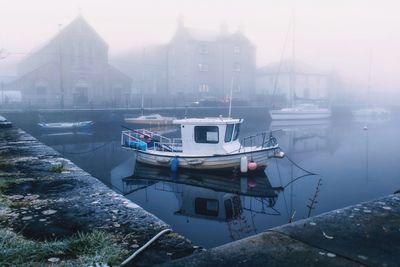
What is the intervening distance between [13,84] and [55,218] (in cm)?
4882

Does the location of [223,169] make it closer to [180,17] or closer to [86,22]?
[86,22]

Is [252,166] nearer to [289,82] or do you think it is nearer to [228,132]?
[228,132]

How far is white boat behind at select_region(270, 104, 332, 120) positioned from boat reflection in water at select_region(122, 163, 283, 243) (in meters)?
35.6

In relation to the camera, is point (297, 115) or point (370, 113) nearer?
point (297, 115)

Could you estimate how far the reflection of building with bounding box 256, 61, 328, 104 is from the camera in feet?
208

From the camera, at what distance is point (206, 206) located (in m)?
12.4

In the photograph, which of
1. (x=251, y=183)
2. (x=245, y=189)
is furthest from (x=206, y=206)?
(x=251, y=183)

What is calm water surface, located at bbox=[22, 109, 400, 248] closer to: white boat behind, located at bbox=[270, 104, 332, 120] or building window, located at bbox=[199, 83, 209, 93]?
white boat behind, located at bbox=[270, 104, 332, 120]

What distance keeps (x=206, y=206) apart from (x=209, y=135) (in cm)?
472

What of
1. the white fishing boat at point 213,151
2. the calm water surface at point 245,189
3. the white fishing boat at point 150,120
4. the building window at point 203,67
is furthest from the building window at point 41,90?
the white fishing boat at point 213,151

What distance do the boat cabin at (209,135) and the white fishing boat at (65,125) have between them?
23906 millimetres

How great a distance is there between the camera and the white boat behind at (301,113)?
2002 inches

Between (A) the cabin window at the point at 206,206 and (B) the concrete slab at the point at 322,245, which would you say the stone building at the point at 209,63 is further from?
(B) the concrete slab at the point at 322,245

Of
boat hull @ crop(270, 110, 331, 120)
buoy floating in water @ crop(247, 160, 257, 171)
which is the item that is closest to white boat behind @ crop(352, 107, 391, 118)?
boat hull @ crop(270, 110, 331, 120)
